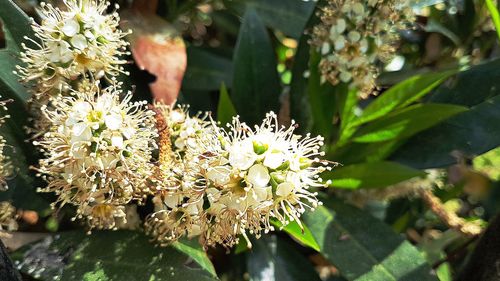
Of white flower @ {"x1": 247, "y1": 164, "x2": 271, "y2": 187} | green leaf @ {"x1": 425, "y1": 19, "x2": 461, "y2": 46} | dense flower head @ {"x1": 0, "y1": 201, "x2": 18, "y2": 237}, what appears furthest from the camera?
green leaf @ {"x1": 425, "y1": 19, "x2": 461, "y2": 46}

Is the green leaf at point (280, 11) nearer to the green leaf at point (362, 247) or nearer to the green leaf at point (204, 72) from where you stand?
the green leaf at point (204, 72)

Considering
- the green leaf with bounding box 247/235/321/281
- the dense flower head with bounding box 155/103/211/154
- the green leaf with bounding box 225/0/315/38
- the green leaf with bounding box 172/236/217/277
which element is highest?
the dense flower head with bounding box 155/103/211/154

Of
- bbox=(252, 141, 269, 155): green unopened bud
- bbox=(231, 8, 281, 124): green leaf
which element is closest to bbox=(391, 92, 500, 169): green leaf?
bbox=(231, 8, 281, 124): green leaf

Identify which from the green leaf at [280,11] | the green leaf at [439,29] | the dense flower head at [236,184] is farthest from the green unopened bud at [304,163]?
the green leaf at [439,29]

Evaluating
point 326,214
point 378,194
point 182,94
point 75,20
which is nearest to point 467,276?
point 326,214

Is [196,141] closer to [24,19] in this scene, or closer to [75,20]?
[75,20]

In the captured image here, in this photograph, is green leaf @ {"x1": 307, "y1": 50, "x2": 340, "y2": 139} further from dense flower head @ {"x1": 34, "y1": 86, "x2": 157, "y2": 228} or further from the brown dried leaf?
dense flower head @ {"x1": 34, "y1": 86, "x2": 157, "y2": 228}

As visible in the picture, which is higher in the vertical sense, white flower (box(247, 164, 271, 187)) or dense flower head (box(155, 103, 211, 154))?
white flower (box(247, 164, 271, 187))

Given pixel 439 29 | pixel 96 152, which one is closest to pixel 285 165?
pixel 96 152
